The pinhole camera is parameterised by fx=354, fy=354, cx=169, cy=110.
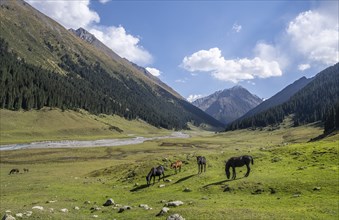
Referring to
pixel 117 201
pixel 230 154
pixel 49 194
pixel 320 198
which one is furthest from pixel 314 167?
pixel 49 194

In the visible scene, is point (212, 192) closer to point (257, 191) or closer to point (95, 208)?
point (257, 191)

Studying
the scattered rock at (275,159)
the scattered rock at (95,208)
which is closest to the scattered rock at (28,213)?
the scattered rock at (95,208)

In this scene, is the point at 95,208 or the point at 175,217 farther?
the point at 95,208

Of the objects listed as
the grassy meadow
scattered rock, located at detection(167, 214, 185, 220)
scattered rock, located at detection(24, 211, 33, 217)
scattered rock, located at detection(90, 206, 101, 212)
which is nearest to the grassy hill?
the grassy meadow

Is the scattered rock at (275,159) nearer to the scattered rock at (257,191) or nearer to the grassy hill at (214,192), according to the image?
the grassy hill at (214,192)

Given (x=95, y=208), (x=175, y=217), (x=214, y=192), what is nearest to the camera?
(x=175, y=217)

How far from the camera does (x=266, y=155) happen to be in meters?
53.7

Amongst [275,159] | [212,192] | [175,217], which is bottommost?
[175,217]

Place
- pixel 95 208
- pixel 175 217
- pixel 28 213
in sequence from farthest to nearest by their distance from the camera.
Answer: pixel 95 208
pixel 28 213
pixel 175 217

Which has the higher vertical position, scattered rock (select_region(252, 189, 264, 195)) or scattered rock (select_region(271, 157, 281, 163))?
scattered rock (select_region(271, 157, 281, 163))

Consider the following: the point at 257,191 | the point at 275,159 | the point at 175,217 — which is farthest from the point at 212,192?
the point at 275,159

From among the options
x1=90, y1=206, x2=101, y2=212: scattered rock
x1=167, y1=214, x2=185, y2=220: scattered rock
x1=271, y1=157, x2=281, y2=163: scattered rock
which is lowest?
x1=90, y1=206, x2=101, y2=212: scattered rock

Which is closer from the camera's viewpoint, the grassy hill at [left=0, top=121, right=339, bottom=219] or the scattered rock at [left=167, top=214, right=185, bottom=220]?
the scattered rock at [left=167, top=214, right=185, bottom=220]

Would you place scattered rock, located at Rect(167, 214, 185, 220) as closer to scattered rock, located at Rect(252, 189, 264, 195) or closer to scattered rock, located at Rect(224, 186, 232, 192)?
scattered rock, located at Rect(224, 186, 232, 192)
